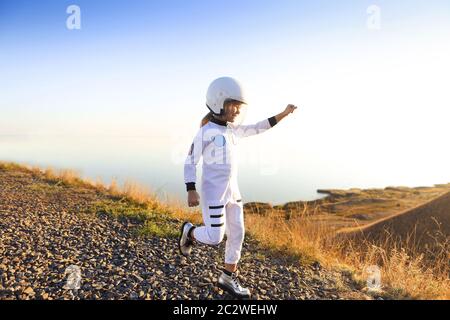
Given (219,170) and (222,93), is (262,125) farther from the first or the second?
(219,170)

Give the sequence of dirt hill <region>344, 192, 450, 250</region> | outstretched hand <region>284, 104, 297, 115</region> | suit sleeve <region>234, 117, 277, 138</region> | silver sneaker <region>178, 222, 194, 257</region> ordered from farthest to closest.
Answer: dirt hill <region>344, 192, 450, 250</region> → silver sneaker <region>178, 222, 194, 257</region> → outstretched hand <region>284, 104, 297, 115</region> → suit sleeve <region>234, 117, 277, 138</region>

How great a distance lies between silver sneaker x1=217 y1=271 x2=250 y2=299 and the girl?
0.4 inches

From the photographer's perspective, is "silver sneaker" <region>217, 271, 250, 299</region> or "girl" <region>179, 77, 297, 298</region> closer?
"girl" <region>179, 77, 297, 298</region>

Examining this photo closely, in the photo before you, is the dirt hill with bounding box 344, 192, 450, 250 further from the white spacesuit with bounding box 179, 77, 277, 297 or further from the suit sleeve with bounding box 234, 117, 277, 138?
the white spacesuit with bounding box 179, 77, 277, 297

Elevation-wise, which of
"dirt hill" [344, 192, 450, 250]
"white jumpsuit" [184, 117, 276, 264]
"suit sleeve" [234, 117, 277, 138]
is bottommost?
"dirt hill" [344, 192, 450, 250]

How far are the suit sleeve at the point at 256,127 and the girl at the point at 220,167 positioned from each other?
0.46 ft

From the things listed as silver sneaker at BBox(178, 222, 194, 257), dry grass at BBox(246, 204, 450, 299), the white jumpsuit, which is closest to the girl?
the white jumpsuit

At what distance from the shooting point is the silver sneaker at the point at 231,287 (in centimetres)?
467

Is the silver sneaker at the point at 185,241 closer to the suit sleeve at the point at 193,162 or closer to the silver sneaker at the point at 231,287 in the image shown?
the silver sneaker at the point at 231,287

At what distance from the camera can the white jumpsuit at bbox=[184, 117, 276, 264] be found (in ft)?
14.4

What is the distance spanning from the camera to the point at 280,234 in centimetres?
722

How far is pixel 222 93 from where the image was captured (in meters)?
4.43

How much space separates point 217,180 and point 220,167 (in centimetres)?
13

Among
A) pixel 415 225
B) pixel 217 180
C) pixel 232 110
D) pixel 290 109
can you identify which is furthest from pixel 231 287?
pixel 415 225
